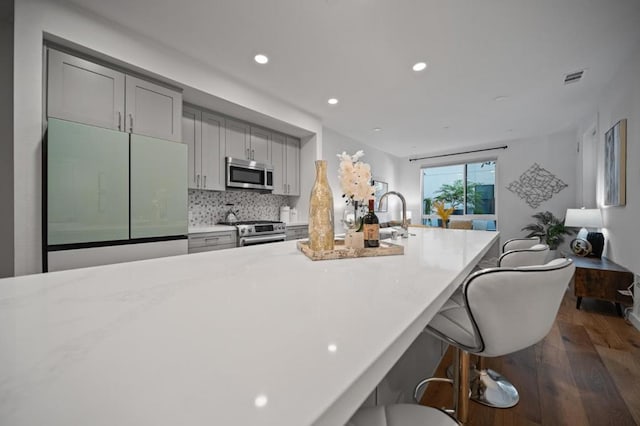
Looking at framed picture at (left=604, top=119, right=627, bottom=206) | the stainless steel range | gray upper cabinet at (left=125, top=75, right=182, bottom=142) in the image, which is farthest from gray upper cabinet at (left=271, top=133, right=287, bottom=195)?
framed picture at (left=604, top=119, right=627, bottom=206)

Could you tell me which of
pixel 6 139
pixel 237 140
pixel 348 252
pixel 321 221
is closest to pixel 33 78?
pixel 6 139

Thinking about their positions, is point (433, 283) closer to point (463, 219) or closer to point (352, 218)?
point (352, 218)

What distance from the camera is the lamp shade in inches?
132

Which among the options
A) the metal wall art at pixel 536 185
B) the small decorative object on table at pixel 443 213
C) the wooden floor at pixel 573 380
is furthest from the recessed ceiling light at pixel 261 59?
the metal wall art at pixel 536 185

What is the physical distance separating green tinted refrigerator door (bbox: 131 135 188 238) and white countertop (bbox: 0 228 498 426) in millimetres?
1585

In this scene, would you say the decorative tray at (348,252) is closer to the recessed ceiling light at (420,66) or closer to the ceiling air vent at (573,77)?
the recessed ceiling light at (420,66)

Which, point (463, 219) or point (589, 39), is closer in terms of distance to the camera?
point (589, 39)

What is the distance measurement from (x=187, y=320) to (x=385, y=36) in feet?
8.78

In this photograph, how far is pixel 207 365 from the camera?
36 cm

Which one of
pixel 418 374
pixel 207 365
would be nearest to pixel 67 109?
pixel 207 365

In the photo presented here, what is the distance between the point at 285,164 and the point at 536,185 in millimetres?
5310

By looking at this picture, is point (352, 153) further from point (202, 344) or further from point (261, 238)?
point (202, 344)

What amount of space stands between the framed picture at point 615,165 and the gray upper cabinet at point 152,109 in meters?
4.44

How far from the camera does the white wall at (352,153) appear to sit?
16.6 feet
